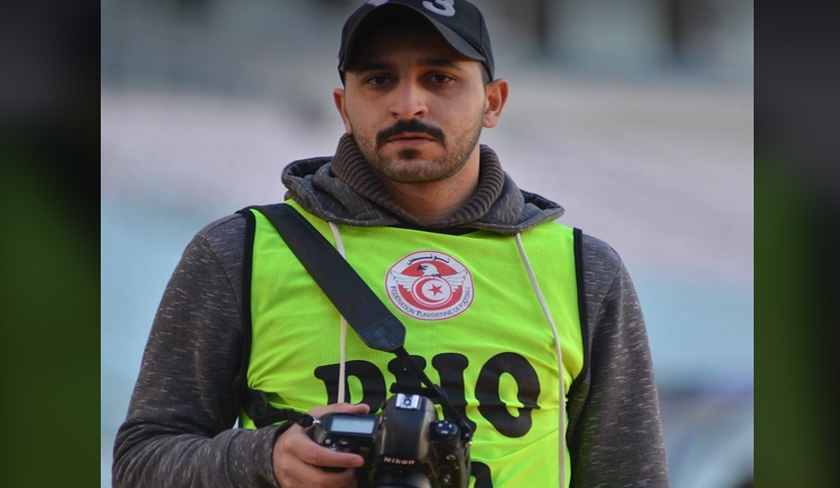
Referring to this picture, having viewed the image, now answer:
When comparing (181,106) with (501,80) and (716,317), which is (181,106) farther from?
(716,317)

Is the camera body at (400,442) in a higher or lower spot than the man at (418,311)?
lower

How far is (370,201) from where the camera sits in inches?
76.2

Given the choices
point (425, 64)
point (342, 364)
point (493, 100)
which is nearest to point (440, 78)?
point (425, 64)

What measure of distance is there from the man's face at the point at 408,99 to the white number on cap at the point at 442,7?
37mm

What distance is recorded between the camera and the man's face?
74.2 inches

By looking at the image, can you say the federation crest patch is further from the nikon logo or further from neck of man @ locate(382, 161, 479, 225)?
A: the nikon logo

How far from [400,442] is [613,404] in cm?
59

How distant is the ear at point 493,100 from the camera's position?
204cm
